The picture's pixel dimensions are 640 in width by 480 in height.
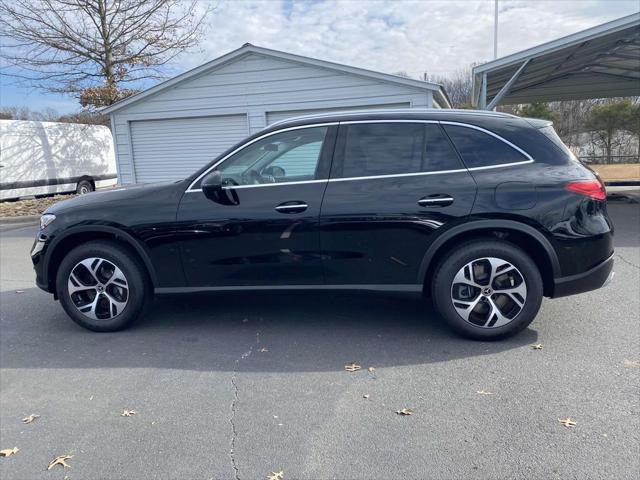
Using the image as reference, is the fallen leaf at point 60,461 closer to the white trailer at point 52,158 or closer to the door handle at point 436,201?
the door handle at point 436,201

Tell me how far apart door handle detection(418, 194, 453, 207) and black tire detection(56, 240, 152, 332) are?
2477mm

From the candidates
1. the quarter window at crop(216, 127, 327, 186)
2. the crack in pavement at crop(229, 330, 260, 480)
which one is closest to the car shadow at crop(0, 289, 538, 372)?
the crack in pavement at crop(229, 330, 260, 480)

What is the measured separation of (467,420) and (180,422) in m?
1.70

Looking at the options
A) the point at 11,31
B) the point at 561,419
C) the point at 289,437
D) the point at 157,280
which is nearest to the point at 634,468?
the point at 561,419

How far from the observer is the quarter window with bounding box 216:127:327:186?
3.92m

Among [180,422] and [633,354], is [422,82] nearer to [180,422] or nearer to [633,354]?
[633,354]

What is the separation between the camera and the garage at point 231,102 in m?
10.2

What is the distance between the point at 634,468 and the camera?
2.28 m

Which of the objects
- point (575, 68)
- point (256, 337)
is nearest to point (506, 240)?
point (256, 337)

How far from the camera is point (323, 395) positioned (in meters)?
3.07

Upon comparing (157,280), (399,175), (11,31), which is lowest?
(157,280)

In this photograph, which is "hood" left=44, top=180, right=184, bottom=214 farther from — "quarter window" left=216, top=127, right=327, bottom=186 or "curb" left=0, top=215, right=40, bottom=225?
"curb" left=0, top=215, right=40, bottom=225

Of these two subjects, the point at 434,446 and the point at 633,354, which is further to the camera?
the point at 633,354

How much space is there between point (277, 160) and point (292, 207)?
0.50 m
